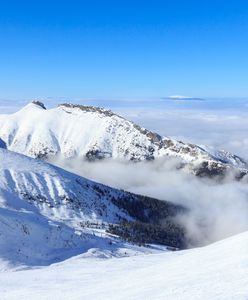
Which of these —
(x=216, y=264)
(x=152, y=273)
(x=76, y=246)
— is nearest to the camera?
(x=216, y=264)

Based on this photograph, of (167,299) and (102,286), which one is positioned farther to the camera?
(102,286)

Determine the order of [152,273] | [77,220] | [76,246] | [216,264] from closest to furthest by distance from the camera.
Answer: [216,264]
[152,273]
[76,246]
[77,220]

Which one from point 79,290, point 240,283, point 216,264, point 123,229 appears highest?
point 240,283

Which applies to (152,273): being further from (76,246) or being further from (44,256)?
(76,246)

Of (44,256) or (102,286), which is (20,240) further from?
(102,286)

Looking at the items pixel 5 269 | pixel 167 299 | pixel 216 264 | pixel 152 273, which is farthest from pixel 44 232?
pixel 167 299

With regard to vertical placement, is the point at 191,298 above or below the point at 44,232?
above

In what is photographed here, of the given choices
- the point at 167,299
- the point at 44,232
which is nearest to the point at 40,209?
the point at 44,232
